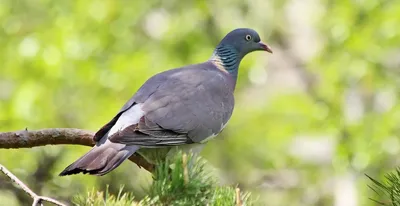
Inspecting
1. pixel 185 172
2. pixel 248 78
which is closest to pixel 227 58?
pixel 185 172

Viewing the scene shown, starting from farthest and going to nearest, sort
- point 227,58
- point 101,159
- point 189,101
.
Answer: point 227,58
point 189,101
point 101,159

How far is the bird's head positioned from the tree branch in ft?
5.84

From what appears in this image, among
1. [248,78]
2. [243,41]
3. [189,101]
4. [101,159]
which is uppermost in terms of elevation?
[248,78]

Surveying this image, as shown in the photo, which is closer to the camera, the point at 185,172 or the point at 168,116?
the point at 185,172

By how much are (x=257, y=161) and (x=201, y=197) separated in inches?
271

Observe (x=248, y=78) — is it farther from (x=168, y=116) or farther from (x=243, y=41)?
(x=168, y=116)

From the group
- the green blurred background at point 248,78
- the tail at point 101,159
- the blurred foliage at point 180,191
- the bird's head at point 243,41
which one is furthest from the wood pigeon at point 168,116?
the green blurred background at point 248,78

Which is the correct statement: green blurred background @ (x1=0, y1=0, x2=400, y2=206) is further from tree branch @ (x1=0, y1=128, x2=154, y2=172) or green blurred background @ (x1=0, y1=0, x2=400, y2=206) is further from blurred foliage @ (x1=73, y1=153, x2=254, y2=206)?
blurred foliage @ (x1=73, y1=153, x2=254, y2=206)

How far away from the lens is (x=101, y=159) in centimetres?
303

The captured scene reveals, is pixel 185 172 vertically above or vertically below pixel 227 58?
below

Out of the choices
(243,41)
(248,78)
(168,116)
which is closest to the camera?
(168,116)

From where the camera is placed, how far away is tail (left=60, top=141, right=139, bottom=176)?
286 centimetres

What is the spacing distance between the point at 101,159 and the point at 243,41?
2.15 metres

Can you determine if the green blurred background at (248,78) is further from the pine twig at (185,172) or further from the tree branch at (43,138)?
the pine twig at (185,172)
